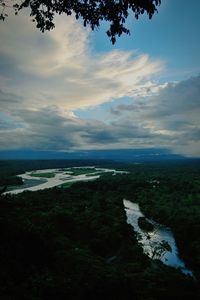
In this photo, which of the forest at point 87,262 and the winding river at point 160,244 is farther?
the winding river at point 160,244

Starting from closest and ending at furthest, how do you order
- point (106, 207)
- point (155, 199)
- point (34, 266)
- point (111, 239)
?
point (34, 266)
point (111, 239)
point (106, 207)
point (155, 199)

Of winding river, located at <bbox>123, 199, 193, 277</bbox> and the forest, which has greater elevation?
the forest

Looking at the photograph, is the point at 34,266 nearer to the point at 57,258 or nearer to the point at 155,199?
the point at 57,258

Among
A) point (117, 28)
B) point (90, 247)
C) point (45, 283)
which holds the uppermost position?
point (117, 28)

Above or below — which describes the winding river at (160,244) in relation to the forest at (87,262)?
below

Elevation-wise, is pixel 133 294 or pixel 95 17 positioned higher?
pixel 95 17

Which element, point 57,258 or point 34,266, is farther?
point 57,258

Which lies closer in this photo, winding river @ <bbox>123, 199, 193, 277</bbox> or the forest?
the forest

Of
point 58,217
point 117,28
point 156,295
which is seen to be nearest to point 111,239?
point 58,217

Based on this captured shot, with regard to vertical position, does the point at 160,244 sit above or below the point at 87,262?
below

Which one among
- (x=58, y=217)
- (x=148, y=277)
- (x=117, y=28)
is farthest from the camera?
(x=58, y=217)

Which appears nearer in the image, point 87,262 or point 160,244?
point 87,262
